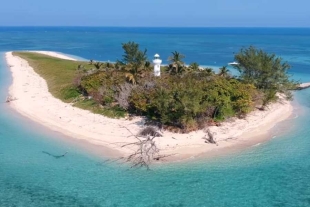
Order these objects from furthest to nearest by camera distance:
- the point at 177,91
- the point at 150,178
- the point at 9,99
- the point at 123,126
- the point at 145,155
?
the point at 9,99 → the point at 123,126 → the point at 177,91 → the point at 145,155 → the point at 150,178

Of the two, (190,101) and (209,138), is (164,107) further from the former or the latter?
(209,138)

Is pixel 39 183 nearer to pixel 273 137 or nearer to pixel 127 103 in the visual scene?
pixel 127 103

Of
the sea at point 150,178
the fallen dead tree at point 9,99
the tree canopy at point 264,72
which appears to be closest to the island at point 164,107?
the tree canopy at point 264,72

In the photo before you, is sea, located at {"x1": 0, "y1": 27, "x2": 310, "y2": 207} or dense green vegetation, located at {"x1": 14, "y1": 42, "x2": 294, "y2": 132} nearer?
sea, located at {"x1": 0, "y1": 27, "x2": 310, "y2": 207}

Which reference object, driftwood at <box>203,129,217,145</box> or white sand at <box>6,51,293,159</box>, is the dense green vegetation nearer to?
white sand at <box>6,51,293,159</box>

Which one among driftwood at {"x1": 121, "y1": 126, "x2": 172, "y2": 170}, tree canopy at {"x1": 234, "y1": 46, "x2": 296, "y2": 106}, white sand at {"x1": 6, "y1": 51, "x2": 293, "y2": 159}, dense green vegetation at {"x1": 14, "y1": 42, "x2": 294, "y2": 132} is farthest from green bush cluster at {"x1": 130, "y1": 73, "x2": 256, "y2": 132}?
tree canopy at {"x1": 234, "y1": 46, "x2": 296, "y2": 106}

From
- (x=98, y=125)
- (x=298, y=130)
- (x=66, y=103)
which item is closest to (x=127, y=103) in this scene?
(x=98, y=125)

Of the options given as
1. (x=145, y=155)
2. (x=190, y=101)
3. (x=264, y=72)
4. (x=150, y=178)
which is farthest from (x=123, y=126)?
(x=264, y=72)

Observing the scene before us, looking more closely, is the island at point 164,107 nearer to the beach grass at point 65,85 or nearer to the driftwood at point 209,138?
the driftwood at point 209,138
